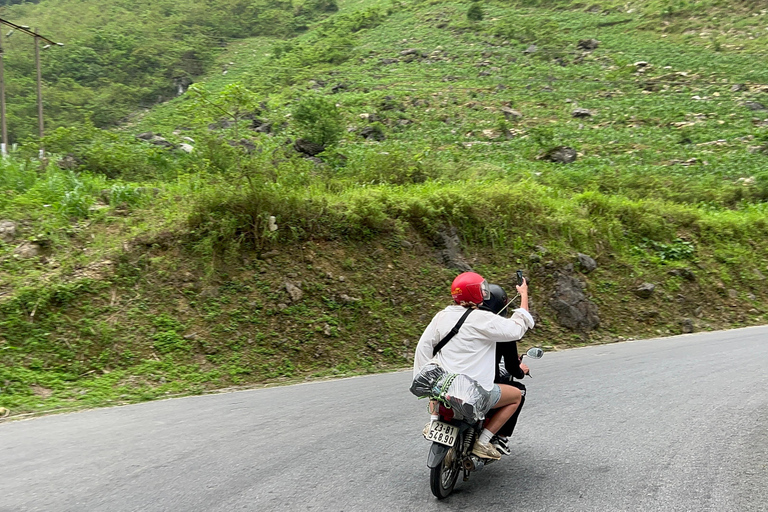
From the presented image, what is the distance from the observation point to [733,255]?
58.5 ft

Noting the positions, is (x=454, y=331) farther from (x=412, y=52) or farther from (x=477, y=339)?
(x=412, y=52)

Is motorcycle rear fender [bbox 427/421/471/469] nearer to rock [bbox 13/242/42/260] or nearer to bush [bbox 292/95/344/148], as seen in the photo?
rock [bbox 13/242/42/260]

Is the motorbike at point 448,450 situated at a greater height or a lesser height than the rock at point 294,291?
greater

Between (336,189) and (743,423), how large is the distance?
10.3 meters

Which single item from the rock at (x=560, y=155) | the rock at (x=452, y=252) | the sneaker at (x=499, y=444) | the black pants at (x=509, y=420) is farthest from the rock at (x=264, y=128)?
the sneaker at (x=499, y=444)

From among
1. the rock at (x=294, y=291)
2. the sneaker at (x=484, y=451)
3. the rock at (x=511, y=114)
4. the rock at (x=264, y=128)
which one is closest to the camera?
the sneaker at (x=484, y=451)

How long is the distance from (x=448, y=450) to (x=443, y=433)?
16cm

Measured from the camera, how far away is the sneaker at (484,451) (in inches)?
184

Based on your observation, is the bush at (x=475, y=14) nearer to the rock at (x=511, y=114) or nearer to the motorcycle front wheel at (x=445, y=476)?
the rock at (x=511, y=114)

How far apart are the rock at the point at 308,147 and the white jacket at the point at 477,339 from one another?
16812 millimetres

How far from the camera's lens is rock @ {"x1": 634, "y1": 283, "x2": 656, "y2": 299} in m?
15.0

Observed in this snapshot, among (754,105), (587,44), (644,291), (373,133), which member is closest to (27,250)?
(644,291)

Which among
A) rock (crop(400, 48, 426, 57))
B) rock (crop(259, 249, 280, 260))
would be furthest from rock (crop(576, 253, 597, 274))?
rock (crop(400, 48, 426, 57))

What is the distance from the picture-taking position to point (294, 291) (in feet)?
37.6
